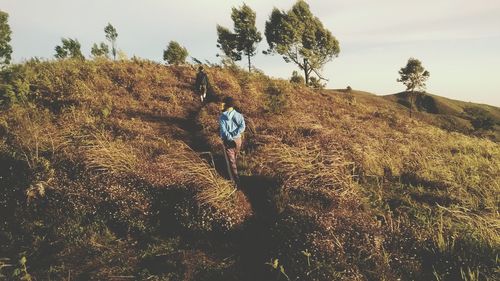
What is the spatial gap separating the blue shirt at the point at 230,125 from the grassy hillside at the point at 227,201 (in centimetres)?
102

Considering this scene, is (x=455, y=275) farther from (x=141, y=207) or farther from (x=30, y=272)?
(x=30, y=272)

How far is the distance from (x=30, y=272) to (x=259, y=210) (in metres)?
4.60

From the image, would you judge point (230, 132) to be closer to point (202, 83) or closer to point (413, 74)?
point (202, 83)

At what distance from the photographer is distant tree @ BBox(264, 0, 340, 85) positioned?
45906 millimetres

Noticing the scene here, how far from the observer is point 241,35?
51.8m

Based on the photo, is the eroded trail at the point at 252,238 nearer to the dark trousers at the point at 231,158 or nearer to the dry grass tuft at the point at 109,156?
the dark trousers at the point at 231,158

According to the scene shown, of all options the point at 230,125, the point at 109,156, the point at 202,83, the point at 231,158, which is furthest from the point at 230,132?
the point at 202,83

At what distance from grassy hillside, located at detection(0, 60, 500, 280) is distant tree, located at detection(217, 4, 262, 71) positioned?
39.5 m

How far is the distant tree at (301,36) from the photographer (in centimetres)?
4591

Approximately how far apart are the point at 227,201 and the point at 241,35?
46.2m

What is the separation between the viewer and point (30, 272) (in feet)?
22.4

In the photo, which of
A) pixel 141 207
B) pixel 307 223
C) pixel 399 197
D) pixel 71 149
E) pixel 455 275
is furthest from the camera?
pixel 71 149

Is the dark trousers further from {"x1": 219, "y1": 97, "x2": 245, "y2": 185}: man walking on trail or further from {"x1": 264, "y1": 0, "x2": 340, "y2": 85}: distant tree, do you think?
{"x1": 264, "y1": 0, "x2": 340, "y2": 85}: distant tree

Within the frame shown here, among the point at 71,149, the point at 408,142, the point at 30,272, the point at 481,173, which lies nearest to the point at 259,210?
the point at 30,272
